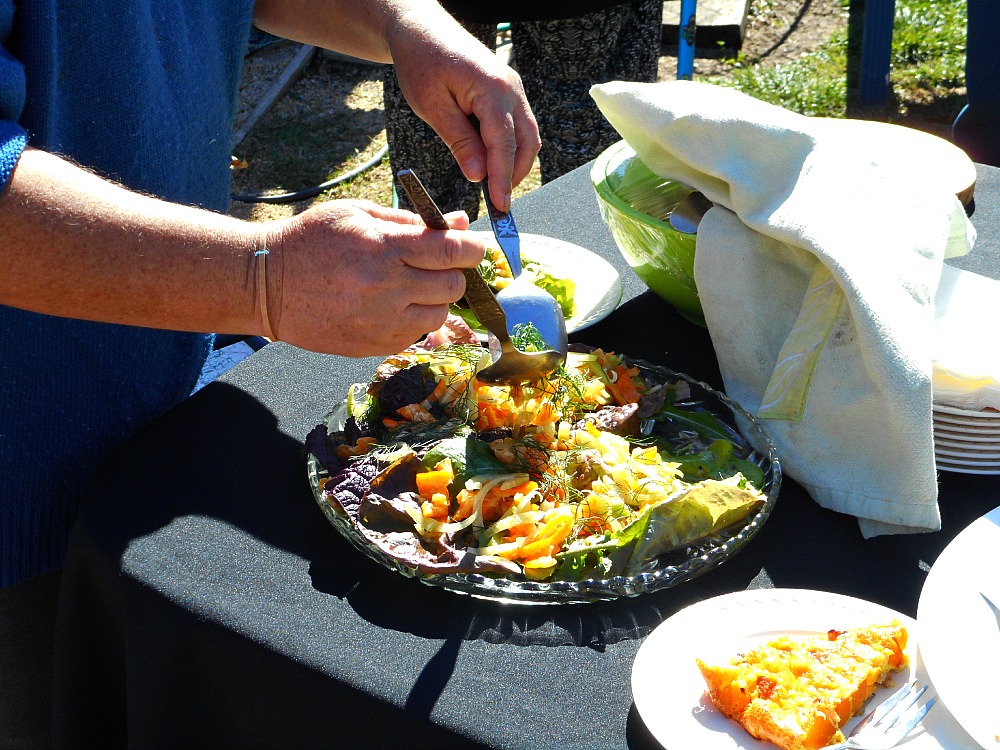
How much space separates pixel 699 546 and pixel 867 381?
0.34 meters

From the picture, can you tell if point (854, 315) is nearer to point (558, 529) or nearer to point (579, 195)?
point (558, 529)

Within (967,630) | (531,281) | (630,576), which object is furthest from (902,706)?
(531,281)

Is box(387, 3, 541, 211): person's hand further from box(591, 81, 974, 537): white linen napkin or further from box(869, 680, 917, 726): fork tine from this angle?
box(869, 680, 917, 726): fork tine

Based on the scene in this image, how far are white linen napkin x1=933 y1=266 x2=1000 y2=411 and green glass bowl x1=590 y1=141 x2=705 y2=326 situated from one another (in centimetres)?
39

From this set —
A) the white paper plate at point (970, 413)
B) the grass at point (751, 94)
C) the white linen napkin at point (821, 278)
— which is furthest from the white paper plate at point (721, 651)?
the grass at point (751, 94)

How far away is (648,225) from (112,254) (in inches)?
32.3

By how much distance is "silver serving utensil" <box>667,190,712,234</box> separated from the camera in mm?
1522

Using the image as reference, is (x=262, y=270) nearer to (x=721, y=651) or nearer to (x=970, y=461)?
(x=721, y=651)

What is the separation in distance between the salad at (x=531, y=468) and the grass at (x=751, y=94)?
12.2 ft

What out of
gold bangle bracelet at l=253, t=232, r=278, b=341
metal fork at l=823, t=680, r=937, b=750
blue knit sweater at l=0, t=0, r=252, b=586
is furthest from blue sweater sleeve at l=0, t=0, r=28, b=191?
metal fork at l=823, t=680, r=937, b=750

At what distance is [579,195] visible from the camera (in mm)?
2258

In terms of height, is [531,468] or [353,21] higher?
[353,21]

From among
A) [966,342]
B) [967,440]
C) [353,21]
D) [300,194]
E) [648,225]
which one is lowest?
[300,194]

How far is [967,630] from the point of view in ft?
3.33
